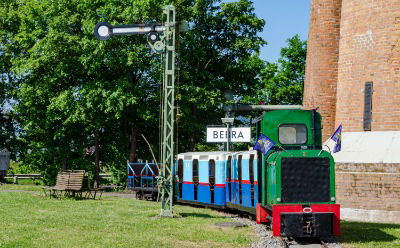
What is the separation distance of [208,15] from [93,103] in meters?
10.0

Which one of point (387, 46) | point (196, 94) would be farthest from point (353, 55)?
point (196, 94)

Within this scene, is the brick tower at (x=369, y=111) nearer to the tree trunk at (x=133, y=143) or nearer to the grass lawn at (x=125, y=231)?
the grass lawn at (x=125, y=231)

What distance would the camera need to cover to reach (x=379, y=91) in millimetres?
20922

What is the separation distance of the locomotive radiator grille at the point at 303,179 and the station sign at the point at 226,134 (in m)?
12.7

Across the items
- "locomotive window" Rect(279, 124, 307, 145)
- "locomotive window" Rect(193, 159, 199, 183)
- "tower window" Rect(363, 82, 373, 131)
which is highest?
"tower window" Rect(363, 82, 373, 131)

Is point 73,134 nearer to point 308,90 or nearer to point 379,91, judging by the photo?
point 308,90

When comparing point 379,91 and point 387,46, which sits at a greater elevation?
point 387,46

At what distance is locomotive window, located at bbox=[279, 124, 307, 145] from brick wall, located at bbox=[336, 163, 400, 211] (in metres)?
5.39

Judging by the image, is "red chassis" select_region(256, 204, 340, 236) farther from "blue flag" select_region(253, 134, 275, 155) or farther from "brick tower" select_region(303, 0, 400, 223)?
"brick tower" select_region(303, 0, 400, 223)

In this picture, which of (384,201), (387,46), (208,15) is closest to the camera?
(384,201)

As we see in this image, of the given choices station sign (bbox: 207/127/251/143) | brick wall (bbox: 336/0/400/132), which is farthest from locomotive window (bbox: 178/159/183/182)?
brick wall (bbox: 336/0/400/132)

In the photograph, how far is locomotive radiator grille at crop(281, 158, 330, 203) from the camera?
1405 centimetres

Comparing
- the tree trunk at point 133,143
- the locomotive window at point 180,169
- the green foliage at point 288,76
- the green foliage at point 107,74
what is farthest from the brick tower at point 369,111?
the green foliage at point 288,76

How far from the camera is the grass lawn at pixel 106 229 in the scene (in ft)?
42.8
